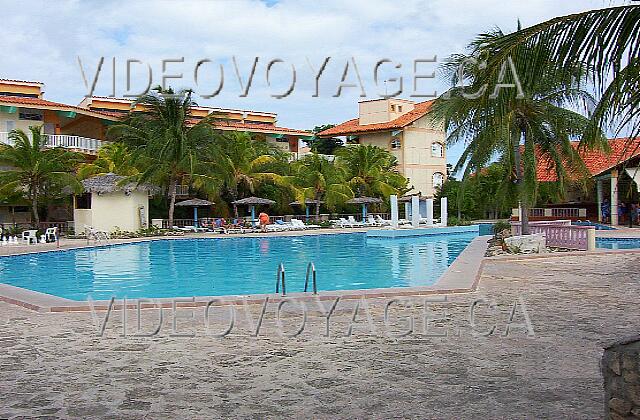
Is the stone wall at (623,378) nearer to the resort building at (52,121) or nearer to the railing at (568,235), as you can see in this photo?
the railing at (568,235)

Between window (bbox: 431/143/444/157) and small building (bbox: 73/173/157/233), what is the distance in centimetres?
2431

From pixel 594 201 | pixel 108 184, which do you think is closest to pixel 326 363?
pixel 108 184

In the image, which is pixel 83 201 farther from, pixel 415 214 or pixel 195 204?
pixel 415 214

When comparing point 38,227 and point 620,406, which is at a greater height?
point 38,227

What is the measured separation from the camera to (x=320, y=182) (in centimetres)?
3453

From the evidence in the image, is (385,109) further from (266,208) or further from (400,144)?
(266,208)

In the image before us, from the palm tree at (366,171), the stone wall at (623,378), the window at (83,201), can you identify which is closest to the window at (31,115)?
the window at (83,201)

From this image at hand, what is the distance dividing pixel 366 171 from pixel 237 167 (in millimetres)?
8180

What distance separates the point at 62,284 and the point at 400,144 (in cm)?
3442

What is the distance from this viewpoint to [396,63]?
30.8 feet

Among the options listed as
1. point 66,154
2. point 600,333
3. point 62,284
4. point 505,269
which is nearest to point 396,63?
point 600,333

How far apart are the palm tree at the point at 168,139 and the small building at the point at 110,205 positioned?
0.94 meters

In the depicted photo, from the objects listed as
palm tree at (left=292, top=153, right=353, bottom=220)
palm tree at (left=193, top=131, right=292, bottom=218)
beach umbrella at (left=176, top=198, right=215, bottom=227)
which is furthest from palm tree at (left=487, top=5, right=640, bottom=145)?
palm tree at (left=292, top=153, right=353, bottom=220)

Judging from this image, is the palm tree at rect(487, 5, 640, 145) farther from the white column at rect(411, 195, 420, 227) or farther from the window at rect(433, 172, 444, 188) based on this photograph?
the window at rect(433, 172, 444, 188)
